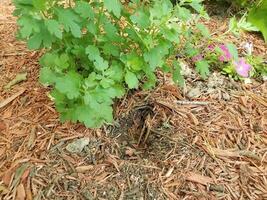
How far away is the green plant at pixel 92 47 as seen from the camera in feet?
4.68

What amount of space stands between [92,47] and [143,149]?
54 cm

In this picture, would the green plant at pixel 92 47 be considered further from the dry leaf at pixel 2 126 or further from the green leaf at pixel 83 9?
the dry leaf at pixel 2 126

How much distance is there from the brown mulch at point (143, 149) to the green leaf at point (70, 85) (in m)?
0.37

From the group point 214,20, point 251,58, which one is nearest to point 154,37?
point 251,58

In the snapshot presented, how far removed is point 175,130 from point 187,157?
0.48ft

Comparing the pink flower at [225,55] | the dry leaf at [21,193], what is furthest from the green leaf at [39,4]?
the pink flower at [225,55]

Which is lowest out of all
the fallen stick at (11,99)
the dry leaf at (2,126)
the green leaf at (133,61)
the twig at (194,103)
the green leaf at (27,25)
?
the dry leaf at (2,126)

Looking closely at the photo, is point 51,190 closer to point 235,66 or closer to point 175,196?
point 175,196

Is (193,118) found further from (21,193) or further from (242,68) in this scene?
(21,193)

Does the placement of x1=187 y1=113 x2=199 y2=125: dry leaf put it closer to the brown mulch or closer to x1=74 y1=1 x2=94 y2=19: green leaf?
the brown mulch

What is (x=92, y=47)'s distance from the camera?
154cm

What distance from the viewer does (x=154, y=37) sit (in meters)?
1.61

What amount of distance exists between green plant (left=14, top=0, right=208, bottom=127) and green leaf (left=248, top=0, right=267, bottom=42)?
0.86m

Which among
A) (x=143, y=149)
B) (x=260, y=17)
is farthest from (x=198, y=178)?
(x=260, y=17)
